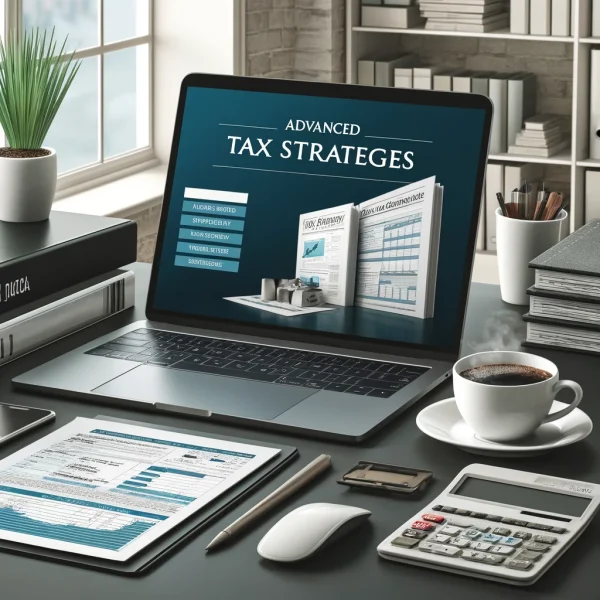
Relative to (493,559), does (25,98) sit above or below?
above

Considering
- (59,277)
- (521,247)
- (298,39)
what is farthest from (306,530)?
(298,39)

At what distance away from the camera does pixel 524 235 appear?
174cm

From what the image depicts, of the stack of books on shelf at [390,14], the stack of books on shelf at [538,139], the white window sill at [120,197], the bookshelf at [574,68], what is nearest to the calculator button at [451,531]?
the white window sill at [120,197]

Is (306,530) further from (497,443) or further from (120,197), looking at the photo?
(120,197)

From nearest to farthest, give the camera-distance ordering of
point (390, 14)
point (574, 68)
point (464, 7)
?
1. point (574, 68)
2. point (464, 7)
3. point (390, 14)

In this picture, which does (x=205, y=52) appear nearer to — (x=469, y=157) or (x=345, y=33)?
(x=345, y=33)

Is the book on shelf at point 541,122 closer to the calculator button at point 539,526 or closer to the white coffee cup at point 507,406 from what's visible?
the white coffee cup at point 507,406

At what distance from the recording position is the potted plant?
68.3 inches

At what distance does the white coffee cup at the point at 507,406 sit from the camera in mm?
1178

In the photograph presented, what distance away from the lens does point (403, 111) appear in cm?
155

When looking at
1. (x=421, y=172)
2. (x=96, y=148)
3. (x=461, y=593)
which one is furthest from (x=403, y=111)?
(x=96, y=148)

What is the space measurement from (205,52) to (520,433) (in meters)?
2.99

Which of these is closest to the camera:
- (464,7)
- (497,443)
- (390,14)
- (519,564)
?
(519,564)

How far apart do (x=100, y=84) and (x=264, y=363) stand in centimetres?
248
